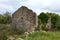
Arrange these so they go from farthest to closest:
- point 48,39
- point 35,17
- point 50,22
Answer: point 50,22, point 35,17, point 48,39

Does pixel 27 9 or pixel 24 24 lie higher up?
pixel 27 9

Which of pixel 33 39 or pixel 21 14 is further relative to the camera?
pixel 21 14

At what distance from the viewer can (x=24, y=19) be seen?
2812cm

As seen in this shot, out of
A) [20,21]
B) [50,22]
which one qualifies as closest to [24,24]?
[20,21]

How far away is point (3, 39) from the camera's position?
17.8m

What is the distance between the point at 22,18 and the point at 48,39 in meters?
11.8

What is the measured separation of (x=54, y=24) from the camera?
38.1 meters

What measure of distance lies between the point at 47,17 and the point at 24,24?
12.1 m

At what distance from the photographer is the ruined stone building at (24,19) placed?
2741cm

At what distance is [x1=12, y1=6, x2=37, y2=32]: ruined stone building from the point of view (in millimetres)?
27406

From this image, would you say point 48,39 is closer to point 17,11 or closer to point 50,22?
point 17,11

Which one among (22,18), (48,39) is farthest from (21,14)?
(48,39)

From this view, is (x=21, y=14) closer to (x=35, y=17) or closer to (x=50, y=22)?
(x=35, y=17)

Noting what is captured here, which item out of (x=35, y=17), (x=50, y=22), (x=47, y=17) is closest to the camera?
(x=35, y=17)
